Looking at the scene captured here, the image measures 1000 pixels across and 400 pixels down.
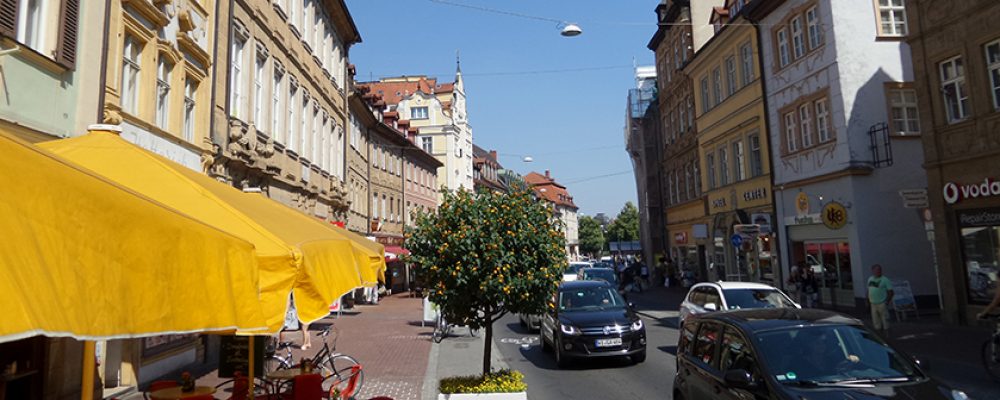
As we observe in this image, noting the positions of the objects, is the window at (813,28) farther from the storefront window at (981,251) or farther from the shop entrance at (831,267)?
the storefront window at (981,251)

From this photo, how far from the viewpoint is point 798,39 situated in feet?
71.5

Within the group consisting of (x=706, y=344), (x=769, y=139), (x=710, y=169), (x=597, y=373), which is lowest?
(x=597, y=373)

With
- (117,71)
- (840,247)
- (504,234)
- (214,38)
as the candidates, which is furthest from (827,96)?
(117,71)

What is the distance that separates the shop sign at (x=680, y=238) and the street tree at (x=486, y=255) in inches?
1151

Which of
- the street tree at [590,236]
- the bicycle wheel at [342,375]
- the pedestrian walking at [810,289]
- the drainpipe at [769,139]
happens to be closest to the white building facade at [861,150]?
the pedestrian walking at [810,289]

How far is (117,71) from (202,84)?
12.6 feet

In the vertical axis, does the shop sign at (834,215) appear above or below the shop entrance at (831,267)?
above

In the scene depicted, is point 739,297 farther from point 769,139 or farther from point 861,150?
point 769,139

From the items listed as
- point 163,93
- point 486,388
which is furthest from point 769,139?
point 163,93

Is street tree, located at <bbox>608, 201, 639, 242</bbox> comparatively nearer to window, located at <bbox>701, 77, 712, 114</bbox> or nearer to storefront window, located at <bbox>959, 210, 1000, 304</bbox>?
window, located at <bbox>701, 77, 712, 114</bbox>

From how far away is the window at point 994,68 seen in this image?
14250 millimetres

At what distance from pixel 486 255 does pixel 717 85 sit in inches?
969

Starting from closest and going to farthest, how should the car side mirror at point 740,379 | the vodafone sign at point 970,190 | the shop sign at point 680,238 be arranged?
the car side mirror at point 740,379, the vodafone sign at point 970,190, the shop sign at point 680,238

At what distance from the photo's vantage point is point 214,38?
14453mm
